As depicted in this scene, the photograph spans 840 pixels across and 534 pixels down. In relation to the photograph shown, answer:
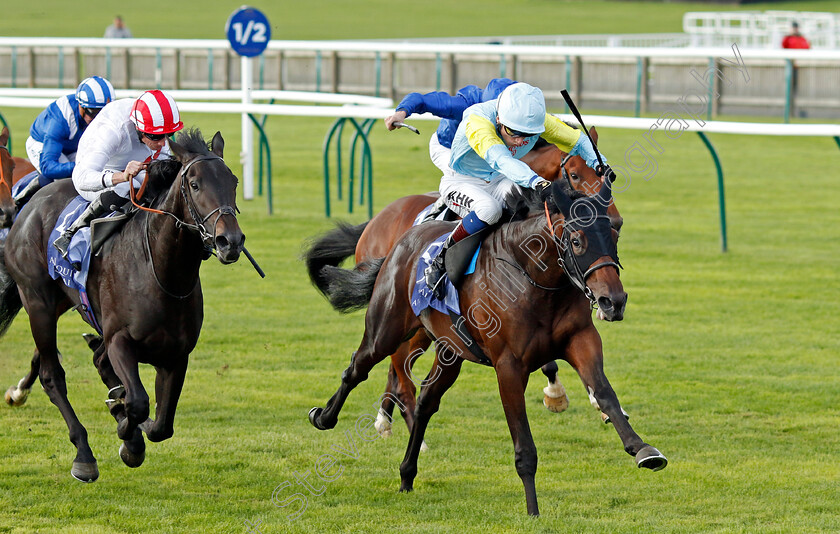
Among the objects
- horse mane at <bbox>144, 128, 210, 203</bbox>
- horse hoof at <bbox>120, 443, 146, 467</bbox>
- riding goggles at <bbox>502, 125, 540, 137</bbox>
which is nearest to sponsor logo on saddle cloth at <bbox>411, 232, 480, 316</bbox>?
riding goggles at <bbox>502, 125, 540, 137</bbox>

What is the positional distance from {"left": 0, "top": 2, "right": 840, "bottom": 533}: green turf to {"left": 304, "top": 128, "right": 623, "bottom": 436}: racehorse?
216 mm

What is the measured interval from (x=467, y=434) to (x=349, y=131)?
14.1 m

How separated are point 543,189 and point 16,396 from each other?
Result: 3.82m

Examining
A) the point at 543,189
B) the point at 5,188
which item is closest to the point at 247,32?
the point at 5,188

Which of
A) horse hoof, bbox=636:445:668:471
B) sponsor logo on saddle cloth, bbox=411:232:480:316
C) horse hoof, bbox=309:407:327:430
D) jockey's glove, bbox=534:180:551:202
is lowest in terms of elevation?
horse hoof, bbox=309:407:327:430

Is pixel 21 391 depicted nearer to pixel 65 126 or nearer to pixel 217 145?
pixel 65 126

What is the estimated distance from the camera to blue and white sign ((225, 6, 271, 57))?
44.6 ft

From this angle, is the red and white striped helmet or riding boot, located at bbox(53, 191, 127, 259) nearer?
the red and white striped helmet

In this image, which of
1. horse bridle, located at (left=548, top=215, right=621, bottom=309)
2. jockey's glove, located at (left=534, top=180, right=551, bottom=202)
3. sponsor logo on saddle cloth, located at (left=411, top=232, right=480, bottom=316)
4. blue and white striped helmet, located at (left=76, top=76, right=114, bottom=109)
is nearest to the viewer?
horse bridle, located at (left=548, top=215, right=621, bottom=309)

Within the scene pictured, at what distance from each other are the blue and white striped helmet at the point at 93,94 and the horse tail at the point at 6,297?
104cm

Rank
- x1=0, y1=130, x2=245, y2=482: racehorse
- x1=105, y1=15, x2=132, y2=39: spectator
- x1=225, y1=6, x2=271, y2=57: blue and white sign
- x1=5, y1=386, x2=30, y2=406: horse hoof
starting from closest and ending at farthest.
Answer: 1. x1=0, y1=130, x2=245, y2=482: racehorse
2. x1=5, y1=386, x2=30, y2=406: horse hoof
3. x1=225, y1=6, x2=271, y2=57: blue and white sign
4. x1=105, y1=15, x2=132, y2=39: spectator

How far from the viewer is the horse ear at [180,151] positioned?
17.5 feet

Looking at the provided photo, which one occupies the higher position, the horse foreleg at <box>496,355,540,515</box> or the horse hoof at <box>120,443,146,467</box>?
the horse foreleg at <box>496,355,540,515</box>

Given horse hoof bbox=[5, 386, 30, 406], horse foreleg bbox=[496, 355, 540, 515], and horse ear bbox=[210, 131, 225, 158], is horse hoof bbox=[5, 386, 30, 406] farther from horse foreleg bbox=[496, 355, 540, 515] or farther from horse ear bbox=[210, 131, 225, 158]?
horse foreleg bbox=[496, 355, 540, 515]
